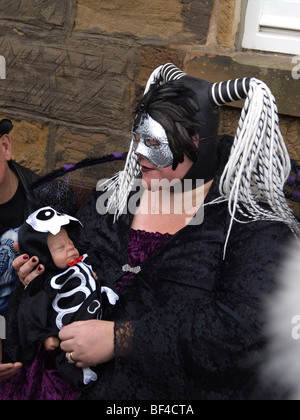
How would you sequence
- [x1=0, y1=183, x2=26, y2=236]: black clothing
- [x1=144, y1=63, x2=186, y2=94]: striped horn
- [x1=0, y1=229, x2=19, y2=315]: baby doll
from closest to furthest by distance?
[x1=144, y1=63, x2=186, y2=94]: striped horn < [x1=0, y1=229, x2=19, y2=315]: baby doll < [x1=0, y1=183, x2=26, y2=236]: black clothing

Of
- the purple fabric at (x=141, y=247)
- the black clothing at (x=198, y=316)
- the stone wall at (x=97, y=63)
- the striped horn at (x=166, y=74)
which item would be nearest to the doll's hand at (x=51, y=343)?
the black clothing at (x=198, y=316)

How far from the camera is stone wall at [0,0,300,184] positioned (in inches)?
120

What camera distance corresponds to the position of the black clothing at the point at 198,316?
80.9 inches

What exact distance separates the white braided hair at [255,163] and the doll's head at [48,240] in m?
0.66

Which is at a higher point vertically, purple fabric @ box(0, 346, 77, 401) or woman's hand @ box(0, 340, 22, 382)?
woman's hand @ box(0, 340, 22, 382)

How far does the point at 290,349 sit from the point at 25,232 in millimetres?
1172

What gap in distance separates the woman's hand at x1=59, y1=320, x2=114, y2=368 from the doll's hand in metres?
0.12

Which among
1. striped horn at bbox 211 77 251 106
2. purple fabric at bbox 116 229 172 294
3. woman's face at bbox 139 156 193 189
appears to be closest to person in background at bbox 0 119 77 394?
purple fabric at bbox 116 229 172 294

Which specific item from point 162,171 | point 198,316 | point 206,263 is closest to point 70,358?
point 198,316

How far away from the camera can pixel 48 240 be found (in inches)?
93.1

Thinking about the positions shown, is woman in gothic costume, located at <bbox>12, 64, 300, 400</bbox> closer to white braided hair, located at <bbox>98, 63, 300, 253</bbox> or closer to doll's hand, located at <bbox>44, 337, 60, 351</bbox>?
white braided hair, located at <bbox>98, 63, 300, 253</bbox>
